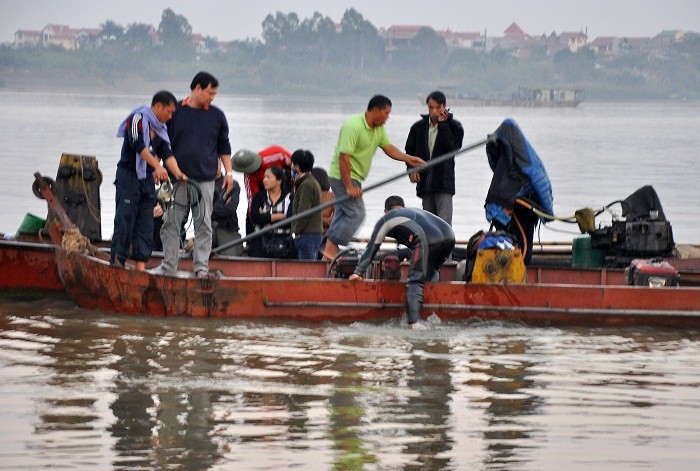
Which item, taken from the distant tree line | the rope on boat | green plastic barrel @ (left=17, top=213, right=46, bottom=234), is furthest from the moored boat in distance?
the rope on boat

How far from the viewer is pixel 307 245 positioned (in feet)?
43.1

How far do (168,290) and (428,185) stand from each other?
266 centimetres

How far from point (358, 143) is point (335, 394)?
12.0 ft

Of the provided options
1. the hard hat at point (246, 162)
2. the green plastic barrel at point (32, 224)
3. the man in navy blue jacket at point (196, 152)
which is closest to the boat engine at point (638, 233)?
the hard hat at point (246, 162)

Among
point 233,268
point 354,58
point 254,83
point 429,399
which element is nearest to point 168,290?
point 233,268

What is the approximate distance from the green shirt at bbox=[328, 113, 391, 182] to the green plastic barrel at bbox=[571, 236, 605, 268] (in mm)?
1839

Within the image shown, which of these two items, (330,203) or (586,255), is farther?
(586,255)

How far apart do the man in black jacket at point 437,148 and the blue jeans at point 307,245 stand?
0.96 metres

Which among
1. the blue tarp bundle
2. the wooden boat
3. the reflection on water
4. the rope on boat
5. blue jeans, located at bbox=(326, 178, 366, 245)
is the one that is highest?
the blue tarp bundle

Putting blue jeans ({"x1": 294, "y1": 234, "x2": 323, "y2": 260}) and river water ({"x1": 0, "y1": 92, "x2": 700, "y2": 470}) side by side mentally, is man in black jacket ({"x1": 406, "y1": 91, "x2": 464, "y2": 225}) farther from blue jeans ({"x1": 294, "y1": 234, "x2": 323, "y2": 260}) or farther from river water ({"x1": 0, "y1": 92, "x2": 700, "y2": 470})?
river water ({"x1": 0, "y1": 92, "x2": 700, "y2": 470})

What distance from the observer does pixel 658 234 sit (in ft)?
42.7

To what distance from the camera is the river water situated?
27.0 feet

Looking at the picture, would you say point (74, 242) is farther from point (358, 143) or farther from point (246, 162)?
point (358, 143)

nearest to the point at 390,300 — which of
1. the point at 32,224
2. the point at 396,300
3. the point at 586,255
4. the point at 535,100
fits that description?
the point at 396,300
